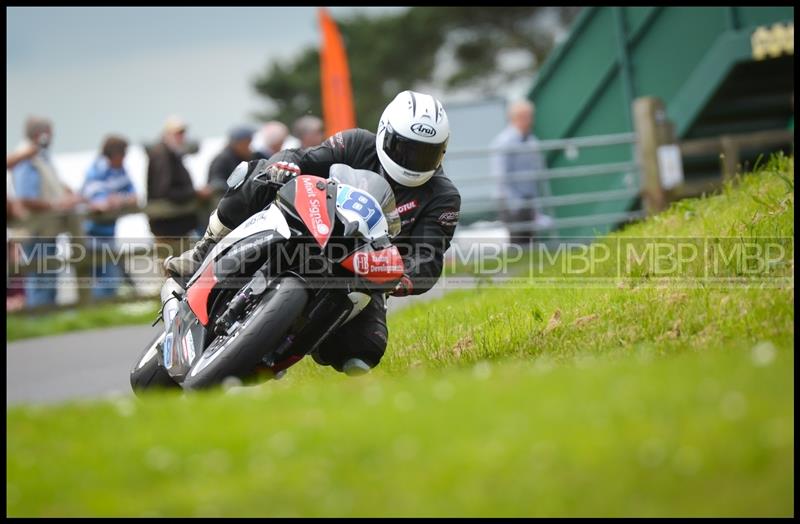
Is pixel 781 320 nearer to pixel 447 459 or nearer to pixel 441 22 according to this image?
pixel 447 459

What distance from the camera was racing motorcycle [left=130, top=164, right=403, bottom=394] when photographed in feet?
22.6

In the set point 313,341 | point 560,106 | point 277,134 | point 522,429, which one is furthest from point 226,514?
point 560,106

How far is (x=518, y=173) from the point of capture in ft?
58.5

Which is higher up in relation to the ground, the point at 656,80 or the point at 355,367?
the point at 656,80

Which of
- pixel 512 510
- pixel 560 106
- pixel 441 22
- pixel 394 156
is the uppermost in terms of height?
pixel 441 22

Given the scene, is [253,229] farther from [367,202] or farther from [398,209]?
[398,209]

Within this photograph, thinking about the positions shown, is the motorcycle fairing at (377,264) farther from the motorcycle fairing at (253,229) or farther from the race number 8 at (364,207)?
the motorcycle fairing at (253,229)

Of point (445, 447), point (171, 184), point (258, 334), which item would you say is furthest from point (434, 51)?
point (445, 447)

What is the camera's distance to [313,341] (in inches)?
287

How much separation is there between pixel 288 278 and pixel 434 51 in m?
45.0

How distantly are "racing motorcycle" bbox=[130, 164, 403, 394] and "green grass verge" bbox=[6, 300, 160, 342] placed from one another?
8116mm

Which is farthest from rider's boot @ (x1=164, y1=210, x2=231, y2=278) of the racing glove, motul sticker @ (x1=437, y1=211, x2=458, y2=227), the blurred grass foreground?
the blurred grass foreground

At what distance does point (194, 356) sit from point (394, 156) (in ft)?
5.60

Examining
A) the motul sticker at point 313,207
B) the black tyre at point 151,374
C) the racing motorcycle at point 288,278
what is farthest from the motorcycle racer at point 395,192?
the black tyre at point 151,374
